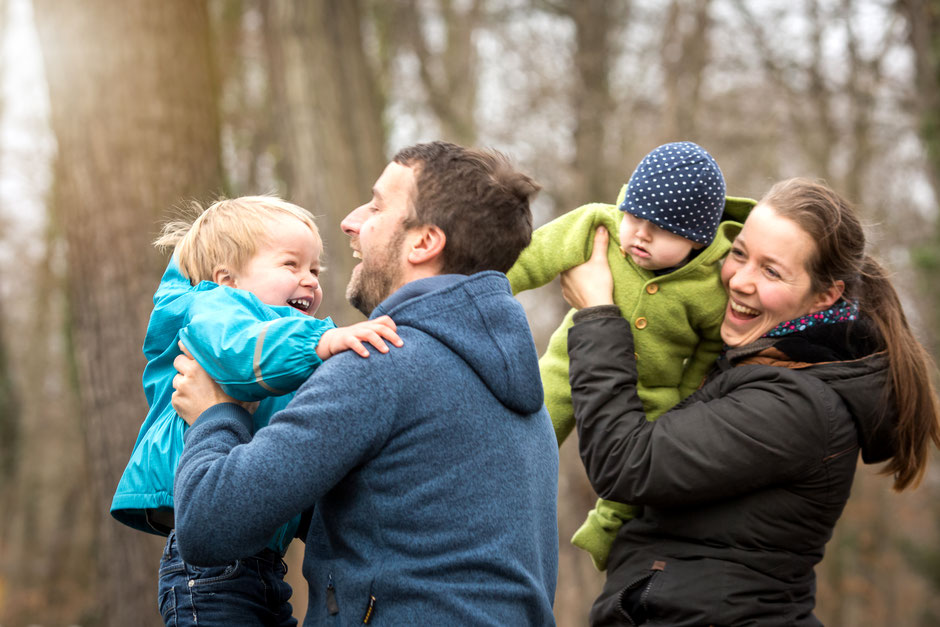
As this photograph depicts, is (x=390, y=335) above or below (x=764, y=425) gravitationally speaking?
above

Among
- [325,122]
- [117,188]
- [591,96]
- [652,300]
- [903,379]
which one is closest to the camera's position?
[903,379]

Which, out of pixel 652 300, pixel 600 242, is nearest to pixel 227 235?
pixel 600 242

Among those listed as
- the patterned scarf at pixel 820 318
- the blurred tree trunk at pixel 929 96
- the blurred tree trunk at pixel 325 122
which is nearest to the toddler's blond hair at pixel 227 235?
the patterned scarf at pixel 820 318

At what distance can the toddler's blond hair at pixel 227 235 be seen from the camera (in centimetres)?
250

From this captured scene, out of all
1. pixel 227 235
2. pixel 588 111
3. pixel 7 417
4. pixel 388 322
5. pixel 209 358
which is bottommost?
pixel 7 417

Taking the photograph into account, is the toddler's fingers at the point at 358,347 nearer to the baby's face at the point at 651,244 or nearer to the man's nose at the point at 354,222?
the man's nose at the point at 354,222

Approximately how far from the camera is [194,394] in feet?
7.32

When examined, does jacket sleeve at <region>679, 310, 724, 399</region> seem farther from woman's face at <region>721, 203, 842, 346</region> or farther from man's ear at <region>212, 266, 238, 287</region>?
man's ear at <region>212, 266, 238, 287</region>

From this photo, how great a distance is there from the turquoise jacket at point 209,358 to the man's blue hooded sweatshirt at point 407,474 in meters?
0.12

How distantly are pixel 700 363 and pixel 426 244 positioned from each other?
1204 millimetres

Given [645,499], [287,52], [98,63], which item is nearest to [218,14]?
[287,52]

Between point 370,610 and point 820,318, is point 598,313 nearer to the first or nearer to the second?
point 820,318

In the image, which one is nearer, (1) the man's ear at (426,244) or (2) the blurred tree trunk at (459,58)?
(1) the man's ear at (426,244)

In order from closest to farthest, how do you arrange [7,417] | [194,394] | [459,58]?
[194,394] < [459,58] < [7,417]
